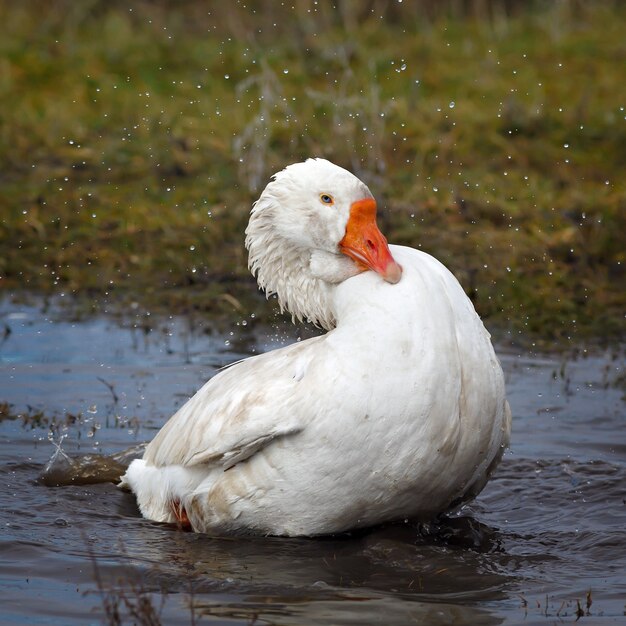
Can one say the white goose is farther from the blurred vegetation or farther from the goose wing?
the blurred vegetation

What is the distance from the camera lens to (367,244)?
5.27 meters

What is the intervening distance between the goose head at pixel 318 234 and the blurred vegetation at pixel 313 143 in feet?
10.3

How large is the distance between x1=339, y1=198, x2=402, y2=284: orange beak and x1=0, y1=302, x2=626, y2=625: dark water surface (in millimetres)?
1081

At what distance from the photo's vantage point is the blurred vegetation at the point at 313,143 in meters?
9.23

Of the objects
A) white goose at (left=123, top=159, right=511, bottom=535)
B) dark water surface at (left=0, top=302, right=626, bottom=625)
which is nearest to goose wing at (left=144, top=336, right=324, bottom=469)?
white goose at (left=123, top=159, right=511, bottom=535)

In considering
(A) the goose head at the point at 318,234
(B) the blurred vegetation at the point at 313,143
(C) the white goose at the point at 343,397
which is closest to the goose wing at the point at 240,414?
(C) the white goose at the point at 343,397

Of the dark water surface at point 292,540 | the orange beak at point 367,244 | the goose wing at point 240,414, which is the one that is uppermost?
the orange beak at point 367,244

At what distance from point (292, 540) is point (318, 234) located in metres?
1.22

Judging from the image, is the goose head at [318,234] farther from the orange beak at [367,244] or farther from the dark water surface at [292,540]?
the dark water surface at [292,540]

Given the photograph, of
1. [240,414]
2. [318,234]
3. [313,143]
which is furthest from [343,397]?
[313,143]

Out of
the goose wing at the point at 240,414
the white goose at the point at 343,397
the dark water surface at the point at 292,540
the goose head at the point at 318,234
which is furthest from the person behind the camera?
the goose head at the point at 318,234

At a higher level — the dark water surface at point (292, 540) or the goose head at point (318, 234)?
the goose head at point (318, 234)

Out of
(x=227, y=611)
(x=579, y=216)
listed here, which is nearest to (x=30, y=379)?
(x=227, y=611)

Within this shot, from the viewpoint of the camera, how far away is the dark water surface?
4691 mm
